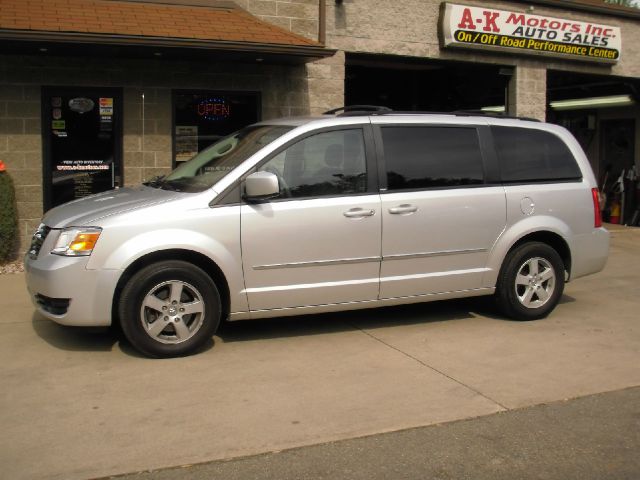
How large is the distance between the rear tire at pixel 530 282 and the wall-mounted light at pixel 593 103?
10491mm

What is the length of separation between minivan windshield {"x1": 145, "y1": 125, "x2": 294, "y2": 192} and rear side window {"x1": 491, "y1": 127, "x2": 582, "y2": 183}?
2167 mm

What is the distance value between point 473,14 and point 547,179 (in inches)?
234

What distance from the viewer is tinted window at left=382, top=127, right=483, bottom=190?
6.48m

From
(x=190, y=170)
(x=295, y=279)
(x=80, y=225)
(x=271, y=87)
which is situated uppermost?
(x=271, y=87)

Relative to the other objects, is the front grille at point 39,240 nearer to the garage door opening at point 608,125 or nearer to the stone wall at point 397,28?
the stone wall at point 397,28

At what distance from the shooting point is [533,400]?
499 centimetres

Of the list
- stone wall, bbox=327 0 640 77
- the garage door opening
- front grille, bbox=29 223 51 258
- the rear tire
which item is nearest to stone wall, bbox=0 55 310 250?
stone wall, bbox=327 0 640 77

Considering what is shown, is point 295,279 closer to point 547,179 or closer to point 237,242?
point 237,242

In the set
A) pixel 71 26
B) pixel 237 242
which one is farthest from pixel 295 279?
pixel 71 26

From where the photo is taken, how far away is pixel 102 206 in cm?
588

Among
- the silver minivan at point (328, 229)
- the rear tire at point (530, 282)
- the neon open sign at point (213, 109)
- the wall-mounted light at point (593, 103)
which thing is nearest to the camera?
the silver minivan at point (328, 229)

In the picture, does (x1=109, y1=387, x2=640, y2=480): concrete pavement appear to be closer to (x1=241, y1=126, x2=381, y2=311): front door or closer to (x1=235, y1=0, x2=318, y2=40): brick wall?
(x1=241, y1=126, x2=381, y2=311): front door

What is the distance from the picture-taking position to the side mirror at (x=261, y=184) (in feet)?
18.7

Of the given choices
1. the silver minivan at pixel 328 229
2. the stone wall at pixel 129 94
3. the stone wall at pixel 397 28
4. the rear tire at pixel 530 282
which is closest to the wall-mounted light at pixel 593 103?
the stone wall at pixel 397 28
